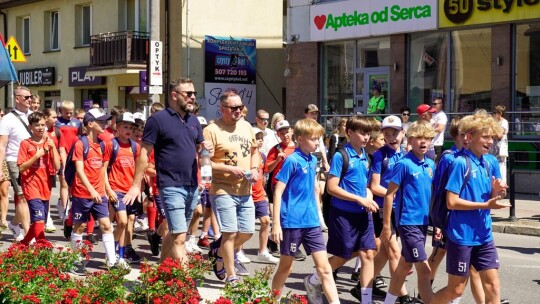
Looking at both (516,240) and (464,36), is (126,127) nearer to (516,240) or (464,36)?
(516,240)

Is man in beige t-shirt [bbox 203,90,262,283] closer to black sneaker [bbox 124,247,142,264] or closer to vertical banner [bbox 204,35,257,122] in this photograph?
black sneaker [bbox 124,247,142,264]

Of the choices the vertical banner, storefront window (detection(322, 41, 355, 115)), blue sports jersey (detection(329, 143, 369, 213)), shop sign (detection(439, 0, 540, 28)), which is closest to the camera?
blue sports jersey (detection(329, 143, 369, 213))

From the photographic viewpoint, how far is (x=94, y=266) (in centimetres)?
991

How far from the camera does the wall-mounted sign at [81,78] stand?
31.3 m

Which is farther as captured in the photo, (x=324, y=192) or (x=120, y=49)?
(x=120, y=49)

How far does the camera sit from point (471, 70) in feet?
66.2

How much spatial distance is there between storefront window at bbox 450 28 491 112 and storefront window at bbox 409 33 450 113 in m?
0.29

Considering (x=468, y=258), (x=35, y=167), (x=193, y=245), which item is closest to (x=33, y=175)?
(x=35, y=167)

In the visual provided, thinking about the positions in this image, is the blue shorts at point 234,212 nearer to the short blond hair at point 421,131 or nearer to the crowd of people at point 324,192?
the crowd of people at point 324,192

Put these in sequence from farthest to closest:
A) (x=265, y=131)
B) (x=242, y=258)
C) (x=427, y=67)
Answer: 1. (x=427, y=67)
2. (x=265, y=131)
3. (x=242, y=258)

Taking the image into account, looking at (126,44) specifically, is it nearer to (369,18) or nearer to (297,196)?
(369,18)

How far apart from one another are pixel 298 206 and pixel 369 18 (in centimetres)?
1533

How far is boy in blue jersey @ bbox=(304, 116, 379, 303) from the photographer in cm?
744

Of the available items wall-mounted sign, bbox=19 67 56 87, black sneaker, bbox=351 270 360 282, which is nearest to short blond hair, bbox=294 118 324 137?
black sneaker, bbox=351 270 360 282
